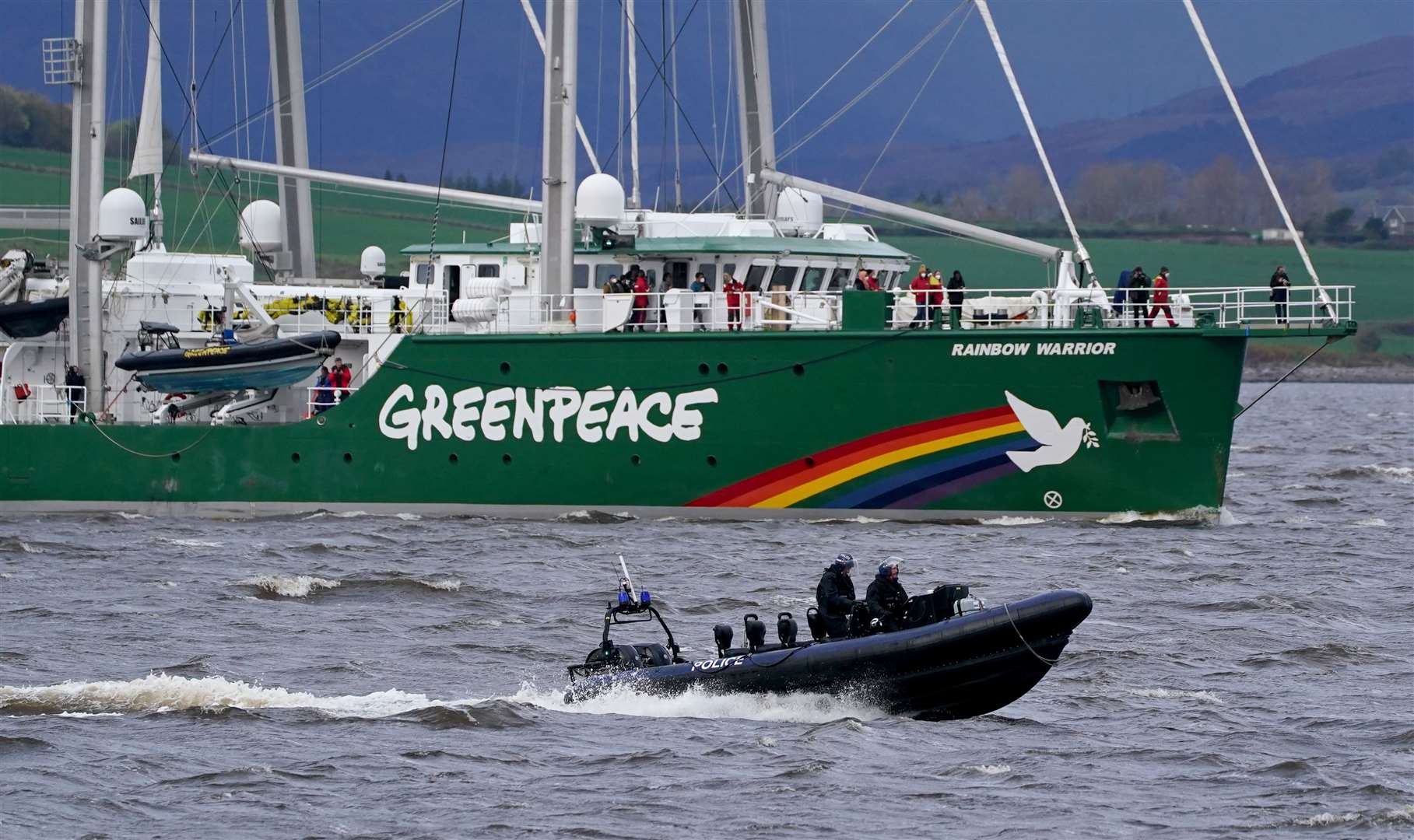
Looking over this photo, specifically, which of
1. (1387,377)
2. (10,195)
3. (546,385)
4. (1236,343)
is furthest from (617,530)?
(1387,377)

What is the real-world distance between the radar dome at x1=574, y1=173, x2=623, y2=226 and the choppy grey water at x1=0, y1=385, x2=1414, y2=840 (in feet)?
19.5

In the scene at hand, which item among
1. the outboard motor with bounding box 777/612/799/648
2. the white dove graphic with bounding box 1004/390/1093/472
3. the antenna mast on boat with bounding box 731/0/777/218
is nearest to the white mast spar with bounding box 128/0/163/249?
the antenna mast on boat with bounding box 731/0/777/218

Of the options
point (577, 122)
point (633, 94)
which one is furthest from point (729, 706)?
point (633, 94)

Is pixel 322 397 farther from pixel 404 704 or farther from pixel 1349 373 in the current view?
pixel 1349 373

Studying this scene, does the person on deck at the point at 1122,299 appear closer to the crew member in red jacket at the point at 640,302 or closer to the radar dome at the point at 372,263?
the crew member in red jacket at the point at 640,302

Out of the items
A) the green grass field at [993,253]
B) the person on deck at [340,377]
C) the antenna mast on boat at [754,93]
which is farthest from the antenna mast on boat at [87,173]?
the green grass field at [993,253]

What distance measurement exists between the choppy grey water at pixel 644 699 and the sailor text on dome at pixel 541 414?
1.73 m

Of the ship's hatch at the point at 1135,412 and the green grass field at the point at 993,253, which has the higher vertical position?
the green grass field at the point at 993,253

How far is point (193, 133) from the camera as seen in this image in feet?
143

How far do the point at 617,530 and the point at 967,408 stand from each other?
5.93m

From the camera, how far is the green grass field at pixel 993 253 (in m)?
127

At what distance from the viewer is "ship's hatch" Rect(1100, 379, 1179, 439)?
32.0 metres

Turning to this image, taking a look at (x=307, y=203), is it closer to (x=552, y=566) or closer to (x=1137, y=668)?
(x=552, y=566)

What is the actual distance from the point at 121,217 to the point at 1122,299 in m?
18.4
